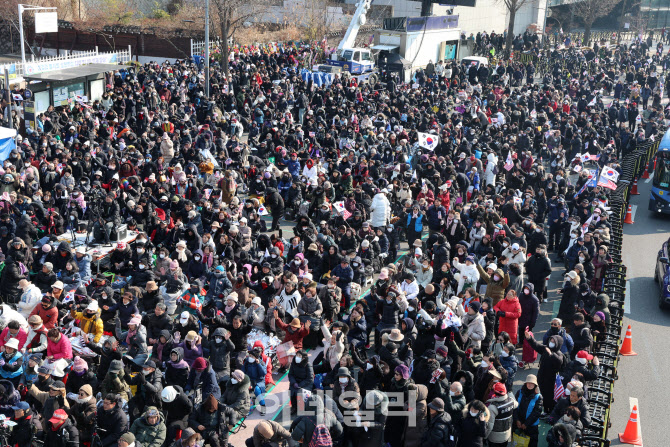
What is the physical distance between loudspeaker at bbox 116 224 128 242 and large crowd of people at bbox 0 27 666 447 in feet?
0.15

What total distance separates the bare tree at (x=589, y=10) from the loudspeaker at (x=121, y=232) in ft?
180

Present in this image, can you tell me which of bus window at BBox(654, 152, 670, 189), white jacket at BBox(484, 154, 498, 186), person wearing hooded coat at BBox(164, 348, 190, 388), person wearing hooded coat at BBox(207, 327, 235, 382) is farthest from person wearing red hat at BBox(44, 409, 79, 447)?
bus window at BBox(654, 152, 670, 189)

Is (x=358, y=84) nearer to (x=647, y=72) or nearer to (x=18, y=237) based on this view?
(x=647, y=72)

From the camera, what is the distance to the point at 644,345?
13.7 metres

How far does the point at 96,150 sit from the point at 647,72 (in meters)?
30.9

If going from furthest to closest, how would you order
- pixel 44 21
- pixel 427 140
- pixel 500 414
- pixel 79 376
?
pixel 44 21, pixel 427 140, pixel 79 376, pixel 500 414

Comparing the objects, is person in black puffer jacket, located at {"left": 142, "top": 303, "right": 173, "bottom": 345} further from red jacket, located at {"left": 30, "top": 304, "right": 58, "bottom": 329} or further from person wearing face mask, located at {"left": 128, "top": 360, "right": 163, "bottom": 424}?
person wearing face mask, located at {"left": 128, "top": 360, "right": 163, "bottom": 424}

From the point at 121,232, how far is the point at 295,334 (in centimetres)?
498

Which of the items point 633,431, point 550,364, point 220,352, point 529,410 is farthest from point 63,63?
point 633,431

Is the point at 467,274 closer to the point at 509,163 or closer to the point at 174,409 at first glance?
the point at 174,409

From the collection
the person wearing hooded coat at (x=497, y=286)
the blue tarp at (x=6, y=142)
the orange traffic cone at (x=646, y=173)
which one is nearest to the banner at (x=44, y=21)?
the blue tarp at (x=6, y=142)

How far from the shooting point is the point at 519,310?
12.1m

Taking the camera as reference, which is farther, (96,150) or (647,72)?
(647,72)

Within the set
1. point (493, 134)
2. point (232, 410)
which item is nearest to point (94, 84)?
point (493, 134)
